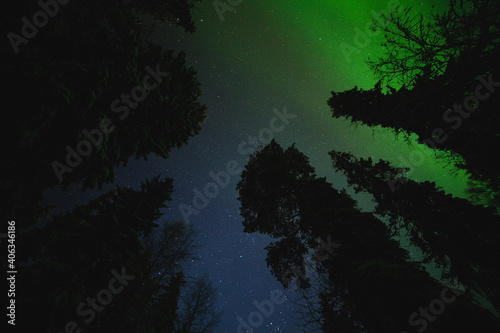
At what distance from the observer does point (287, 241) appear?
9.24 meters

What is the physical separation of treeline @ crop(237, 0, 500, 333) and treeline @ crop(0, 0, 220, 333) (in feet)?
17.7

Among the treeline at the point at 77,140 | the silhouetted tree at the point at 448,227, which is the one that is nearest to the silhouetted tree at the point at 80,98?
the treeline at the point at 77,140

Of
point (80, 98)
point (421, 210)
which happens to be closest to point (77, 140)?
point (80, 98)

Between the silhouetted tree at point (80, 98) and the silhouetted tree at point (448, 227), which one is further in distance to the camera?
the silhouetted tree at point (448, 227)

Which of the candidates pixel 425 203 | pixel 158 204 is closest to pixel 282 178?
pixel 425 203

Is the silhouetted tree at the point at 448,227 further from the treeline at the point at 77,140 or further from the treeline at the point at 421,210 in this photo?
the treeline at the point at 77,140

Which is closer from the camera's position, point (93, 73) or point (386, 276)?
point (93, 73)

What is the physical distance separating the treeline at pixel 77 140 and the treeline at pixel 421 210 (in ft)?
17.7

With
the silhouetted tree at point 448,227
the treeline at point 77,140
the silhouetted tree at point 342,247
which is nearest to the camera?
the treeline at point 77,140

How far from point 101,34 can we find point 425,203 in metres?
9.95

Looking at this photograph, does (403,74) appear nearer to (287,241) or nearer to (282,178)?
(282,178)

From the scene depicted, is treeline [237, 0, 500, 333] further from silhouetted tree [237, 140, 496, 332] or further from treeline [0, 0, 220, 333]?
treeline [0, 0, 220, 333]

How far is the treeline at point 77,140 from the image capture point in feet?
8.66

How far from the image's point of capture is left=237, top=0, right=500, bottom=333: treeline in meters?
3.97
